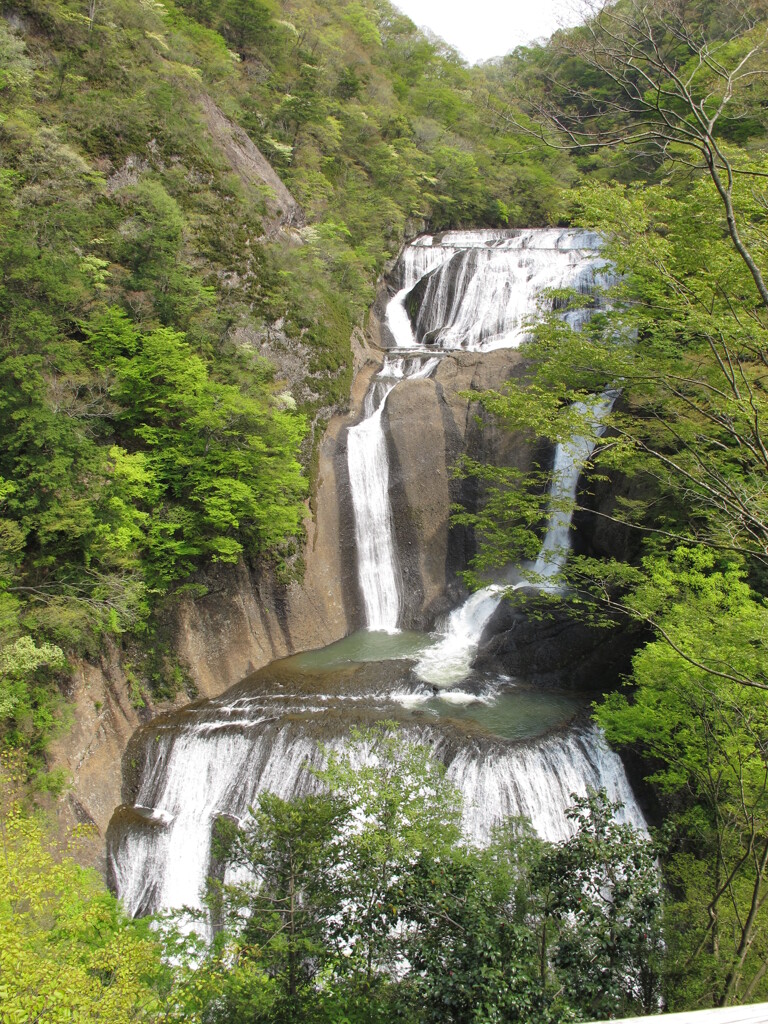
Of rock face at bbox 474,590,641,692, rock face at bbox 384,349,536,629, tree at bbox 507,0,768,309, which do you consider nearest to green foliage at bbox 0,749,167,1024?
tree at bbox 507,0,768,309

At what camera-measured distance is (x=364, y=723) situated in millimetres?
11742

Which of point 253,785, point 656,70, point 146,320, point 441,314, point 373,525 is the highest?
point 441,314

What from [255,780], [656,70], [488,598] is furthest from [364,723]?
[656,70]

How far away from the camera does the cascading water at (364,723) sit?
10508 millimetres

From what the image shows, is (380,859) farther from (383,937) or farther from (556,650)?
(556,650)

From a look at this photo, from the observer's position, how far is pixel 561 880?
5762 millimetres

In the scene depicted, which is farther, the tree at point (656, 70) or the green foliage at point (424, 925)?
the green foliage at point (424, 925)

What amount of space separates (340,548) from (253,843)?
1281cm

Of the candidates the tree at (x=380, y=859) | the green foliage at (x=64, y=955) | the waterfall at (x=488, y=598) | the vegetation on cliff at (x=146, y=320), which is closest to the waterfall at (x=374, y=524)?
the vegetation on cliff at (x=146, y=320)

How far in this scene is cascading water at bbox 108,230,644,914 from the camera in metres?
10.5

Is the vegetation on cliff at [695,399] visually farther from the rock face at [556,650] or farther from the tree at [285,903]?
the tree at [285,903]

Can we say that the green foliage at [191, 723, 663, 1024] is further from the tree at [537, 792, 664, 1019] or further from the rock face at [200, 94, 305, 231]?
the rock face at [200, 94, 305, 231]

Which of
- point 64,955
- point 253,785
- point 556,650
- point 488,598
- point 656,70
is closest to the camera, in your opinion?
point 656,70

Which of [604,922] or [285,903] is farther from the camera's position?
[285,903]
